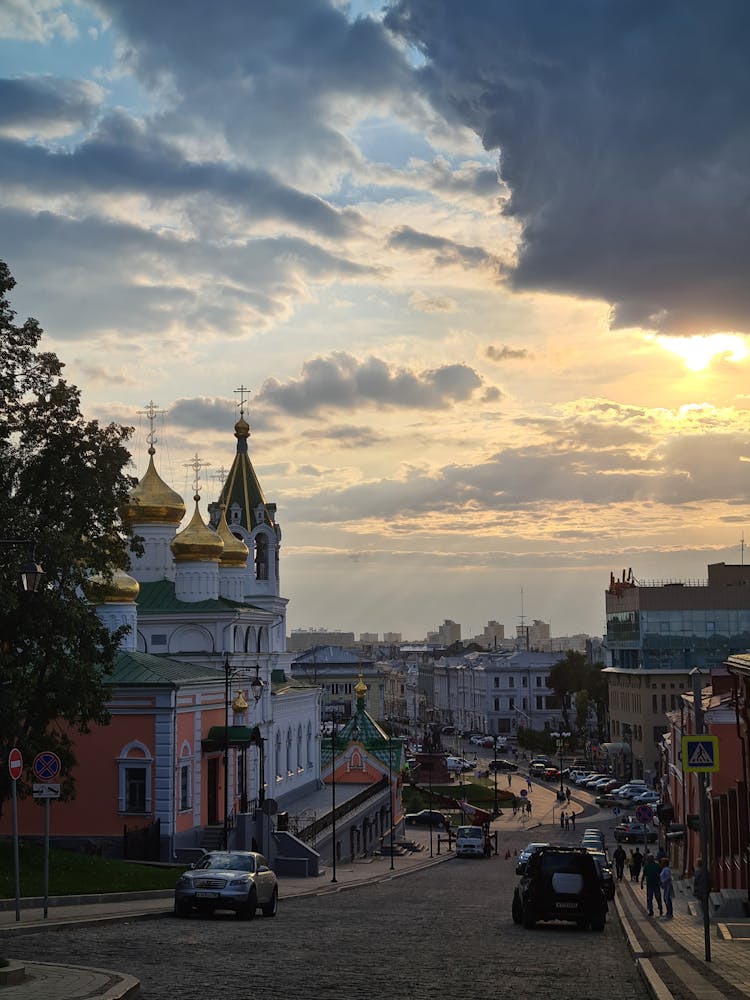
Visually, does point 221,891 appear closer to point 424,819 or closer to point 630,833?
point 630,833

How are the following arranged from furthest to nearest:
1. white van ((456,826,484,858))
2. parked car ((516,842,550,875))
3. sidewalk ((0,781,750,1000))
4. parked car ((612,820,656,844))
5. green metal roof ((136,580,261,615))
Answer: parked car ((612,820,656,844)) < white van ((456,826,484,858)) < green metal roof ((136,580,261,615)) < parked car ((516,842,550,875)) < sidewalk ((0,781,750,1000))

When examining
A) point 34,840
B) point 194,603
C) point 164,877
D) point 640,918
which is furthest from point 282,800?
point 640,918

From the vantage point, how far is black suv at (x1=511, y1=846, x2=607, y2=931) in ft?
78.5

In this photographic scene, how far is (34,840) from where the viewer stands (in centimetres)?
4353

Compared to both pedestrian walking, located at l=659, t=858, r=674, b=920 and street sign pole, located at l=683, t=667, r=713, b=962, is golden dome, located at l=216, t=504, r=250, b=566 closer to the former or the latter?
pedestrian walking, located at l=659, t=858, r=674, b=920

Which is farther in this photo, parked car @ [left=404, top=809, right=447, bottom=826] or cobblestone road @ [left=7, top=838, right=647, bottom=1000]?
parked car @ [left=404, top=809, right=447, bottom=826]

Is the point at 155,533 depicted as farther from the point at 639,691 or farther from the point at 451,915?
the point at 639,691

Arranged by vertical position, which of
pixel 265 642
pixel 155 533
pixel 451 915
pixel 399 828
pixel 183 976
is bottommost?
pixel 399 828

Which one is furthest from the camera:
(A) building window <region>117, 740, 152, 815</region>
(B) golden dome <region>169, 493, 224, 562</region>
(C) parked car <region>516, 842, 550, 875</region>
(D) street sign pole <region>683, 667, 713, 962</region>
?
(B) golden dome <region>169, 493, 224, 562</region>

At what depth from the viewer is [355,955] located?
730 inches

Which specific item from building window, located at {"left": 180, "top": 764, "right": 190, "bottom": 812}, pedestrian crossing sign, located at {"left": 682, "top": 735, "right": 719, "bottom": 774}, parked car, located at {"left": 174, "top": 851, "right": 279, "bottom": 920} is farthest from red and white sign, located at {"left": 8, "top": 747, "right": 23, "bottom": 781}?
building window, located at {"left": 180, "top": 764, "right": 190, "bottom": 812}

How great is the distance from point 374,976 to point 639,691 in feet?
303

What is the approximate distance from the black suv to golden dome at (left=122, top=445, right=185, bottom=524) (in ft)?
133

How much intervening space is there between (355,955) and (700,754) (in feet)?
Answer: 19.0
